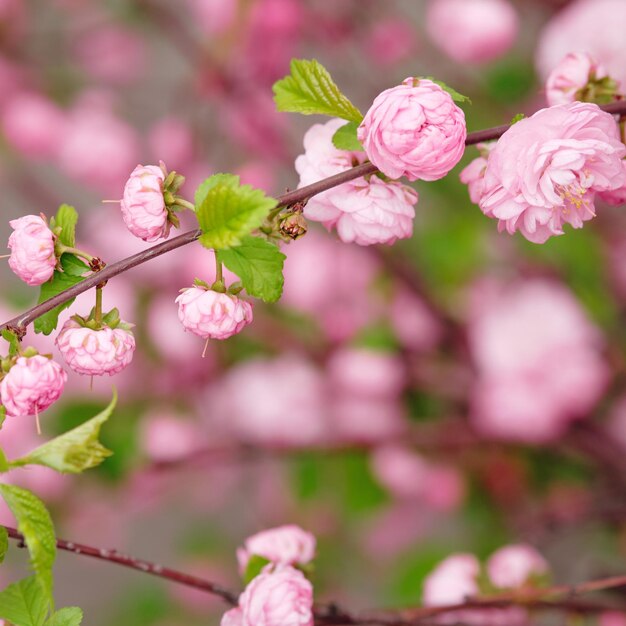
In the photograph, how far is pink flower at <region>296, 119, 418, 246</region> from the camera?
0.34 metres

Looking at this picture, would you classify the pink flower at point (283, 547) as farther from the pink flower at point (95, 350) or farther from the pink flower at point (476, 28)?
the pink flower at point (476, 28)

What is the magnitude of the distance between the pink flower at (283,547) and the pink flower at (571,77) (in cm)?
26

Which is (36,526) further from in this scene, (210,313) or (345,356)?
(345,356)

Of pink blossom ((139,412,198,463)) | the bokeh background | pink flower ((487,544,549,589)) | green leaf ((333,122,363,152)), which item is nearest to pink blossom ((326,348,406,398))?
the bokeh background

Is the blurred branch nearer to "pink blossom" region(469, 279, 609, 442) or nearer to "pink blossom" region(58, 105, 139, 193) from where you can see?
"pink blossom" region(469, 279, 609, 442)

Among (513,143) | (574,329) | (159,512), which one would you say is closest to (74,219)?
(513,143)

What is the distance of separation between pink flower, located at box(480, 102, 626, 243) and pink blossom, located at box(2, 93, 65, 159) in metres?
0.76

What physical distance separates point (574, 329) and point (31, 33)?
818 millimetres

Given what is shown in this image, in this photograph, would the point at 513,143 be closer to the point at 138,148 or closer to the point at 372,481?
the point at 372,481

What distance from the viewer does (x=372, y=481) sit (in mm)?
957

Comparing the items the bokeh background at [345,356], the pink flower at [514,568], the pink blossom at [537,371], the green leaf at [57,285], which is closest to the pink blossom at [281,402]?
the bokeh background at [345,356]

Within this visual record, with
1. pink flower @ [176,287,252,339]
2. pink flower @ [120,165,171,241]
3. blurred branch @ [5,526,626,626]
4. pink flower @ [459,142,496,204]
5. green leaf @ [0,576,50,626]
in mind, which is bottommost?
green leaf @ [0,576,50,626]

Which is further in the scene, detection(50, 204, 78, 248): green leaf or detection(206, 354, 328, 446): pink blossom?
detection(206, 354, 328, 446): pink blossom

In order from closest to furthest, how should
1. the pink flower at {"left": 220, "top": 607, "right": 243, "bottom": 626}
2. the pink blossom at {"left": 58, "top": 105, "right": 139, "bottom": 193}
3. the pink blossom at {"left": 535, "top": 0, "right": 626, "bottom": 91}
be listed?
the pink flower at {"left": 220, "top": 607, "right": 243, "bottom": 626}
the pink blossom at {"left": 535, "top": 0, "right": 626, "bottom": 91}
the pink blossom at {"left": 58, "top": 105, "right": 139, "bottom": 193}
